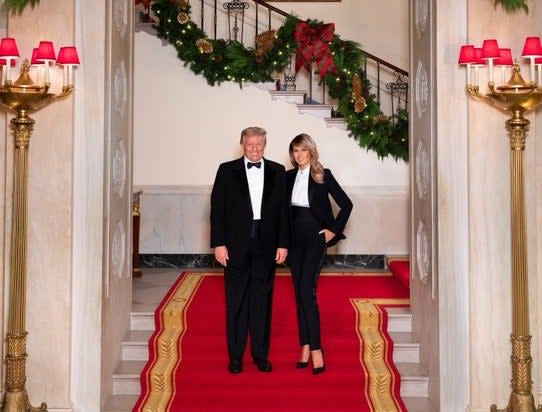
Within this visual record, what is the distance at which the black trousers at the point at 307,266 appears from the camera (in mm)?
5789

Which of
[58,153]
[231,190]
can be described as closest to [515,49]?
[231,190]

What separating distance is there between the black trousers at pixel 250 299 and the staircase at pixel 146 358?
82 centimetres

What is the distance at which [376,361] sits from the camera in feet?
20.1

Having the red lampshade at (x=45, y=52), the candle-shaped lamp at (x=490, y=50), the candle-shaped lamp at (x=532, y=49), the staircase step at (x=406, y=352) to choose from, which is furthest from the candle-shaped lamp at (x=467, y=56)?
A: the red lampshade at (x=45, y=52)

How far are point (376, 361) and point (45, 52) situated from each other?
3.44 m

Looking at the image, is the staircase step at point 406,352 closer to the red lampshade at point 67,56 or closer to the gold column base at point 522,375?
the gold column base at point 522,375

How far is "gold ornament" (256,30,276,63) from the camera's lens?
9.47m

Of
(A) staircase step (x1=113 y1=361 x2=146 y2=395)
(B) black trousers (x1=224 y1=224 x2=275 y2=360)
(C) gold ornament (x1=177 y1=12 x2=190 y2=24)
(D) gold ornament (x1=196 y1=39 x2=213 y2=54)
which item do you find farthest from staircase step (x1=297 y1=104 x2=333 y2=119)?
(A) staircase step (x1=113 y1=361 x2=146 y2=395)

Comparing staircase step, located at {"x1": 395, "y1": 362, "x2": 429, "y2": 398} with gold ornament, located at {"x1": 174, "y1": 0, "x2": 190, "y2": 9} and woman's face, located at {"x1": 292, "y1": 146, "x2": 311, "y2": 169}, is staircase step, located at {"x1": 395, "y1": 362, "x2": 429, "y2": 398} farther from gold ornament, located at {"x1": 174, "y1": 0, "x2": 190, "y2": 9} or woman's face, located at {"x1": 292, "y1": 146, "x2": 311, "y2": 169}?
gold ornament, located at {"x1": 174, "y1": 0, "x2": 190, "y2": 9}

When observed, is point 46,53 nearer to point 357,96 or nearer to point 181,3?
point 181,3

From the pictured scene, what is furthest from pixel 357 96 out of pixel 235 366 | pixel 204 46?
pixel 235 366

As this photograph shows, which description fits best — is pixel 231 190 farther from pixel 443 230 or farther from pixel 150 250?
pixel 150 250

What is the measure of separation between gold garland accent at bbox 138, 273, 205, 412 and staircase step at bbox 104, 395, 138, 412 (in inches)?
5.0

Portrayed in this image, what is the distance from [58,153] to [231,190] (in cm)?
132
